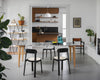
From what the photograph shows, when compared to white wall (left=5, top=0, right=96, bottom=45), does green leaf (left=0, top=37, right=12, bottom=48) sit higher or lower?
lower

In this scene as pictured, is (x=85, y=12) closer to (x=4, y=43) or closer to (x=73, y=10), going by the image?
(x=73, y=10)

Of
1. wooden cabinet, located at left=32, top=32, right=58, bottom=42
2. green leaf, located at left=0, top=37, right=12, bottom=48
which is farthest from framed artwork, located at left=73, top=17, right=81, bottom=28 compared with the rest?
green leaf, located at left=0, top=37, right=12, bottom=48

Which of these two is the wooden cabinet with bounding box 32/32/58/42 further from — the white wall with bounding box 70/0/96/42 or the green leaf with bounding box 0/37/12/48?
the green leaf with bounding box 0/37/12/48

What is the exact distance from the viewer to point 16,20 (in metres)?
8.48

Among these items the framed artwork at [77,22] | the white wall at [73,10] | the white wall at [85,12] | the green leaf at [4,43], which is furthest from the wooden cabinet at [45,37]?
the green leaf at [4,43]

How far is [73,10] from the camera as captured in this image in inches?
330

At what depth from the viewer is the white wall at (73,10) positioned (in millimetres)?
8352

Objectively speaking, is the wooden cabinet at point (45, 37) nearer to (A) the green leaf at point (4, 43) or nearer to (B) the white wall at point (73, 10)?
(B) the white wall at point (73, 10)

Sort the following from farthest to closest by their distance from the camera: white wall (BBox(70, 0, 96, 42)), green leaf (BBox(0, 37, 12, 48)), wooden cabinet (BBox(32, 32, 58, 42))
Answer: wooden cabinet (BBox(32, 32, 58, 42)) → white wall (BBox(70, 0, 96, 42)) → green leaf (BBox(0, 37, 12, 48))

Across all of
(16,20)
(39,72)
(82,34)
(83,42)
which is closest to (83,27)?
(82,34)

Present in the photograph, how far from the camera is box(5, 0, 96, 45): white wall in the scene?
8352 mm

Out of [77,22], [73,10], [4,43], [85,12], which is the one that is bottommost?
[4,43]

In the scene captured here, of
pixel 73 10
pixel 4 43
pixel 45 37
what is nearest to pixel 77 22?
pixel 73 10

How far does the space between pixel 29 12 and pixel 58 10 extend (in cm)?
424
